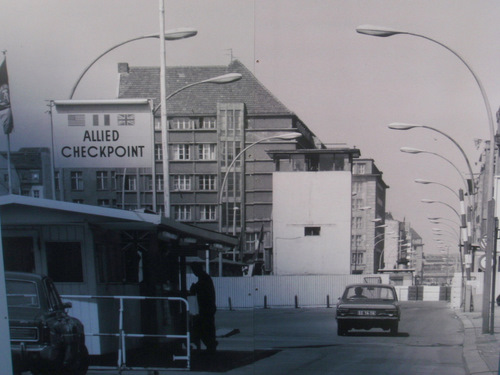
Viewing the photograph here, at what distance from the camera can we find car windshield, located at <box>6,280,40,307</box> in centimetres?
223

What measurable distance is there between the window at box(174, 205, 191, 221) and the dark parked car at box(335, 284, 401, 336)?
2.08ft

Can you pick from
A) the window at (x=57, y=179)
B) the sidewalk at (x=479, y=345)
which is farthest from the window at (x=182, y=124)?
the sidewalk at (x=479, y=345)

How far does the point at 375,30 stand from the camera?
2.24 metres

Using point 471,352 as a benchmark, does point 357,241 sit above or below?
above

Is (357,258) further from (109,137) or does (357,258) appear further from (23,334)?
(23,334)

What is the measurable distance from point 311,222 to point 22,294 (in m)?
1.14

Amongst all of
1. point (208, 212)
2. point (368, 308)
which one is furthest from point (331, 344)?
point (208, 212)

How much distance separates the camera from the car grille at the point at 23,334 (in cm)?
214

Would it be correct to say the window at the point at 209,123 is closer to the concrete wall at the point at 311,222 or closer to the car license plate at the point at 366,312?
the concrete wall at the point at 311,222

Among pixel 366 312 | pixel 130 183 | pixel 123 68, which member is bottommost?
pixel 366 312

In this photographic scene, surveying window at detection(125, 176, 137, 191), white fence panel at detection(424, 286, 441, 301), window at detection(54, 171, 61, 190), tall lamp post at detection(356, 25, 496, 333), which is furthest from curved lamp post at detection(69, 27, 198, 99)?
white fence panel at detection(424, 286, 441, 301)

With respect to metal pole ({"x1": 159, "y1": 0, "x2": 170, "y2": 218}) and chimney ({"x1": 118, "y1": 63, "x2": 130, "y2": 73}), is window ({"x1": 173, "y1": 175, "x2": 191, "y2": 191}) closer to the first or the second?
metal pole ({"x1": 159, "y1": 0, "x2": 170, "y2": 218})

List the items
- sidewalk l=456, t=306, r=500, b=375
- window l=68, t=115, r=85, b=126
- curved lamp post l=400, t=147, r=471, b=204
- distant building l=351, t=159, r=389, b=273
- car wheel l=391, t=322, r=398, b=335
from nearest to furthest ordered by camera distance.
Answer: distant building l=351, t=159, r=389, b=273, curved lamp post l=400, t=147, r=471, b=204, sidewalk l=456, t=306, r=500, b=375, car wheel l=391, t=322, r=398, b=335, window l=68, t=115, r=85, b=126

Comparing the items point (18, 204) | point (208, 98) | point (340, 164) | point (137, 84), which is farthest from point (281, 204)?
point (18, 204)
